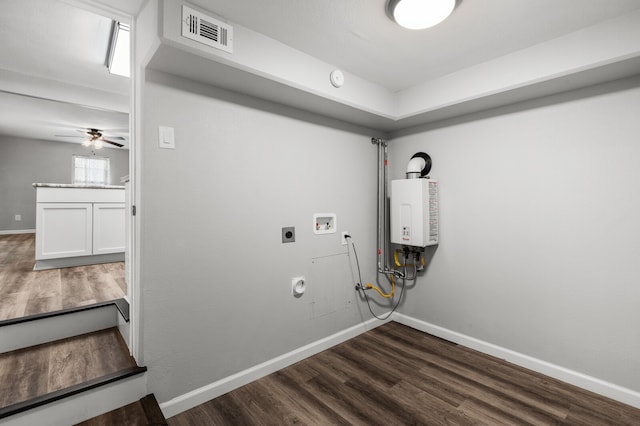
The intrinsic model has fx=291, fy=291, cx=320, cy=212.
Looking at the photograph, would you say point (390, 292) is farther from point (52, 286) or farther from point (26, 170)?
point (26, 170)

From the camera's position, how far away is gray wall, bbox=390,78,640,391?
192cm

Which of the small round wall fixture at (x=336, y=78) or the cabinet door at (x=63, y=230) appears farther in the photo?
the cabinet door at (x=63, y=230)

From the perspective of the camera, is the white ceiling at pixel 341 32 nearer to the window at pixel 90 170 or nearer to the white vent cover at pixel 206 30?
the white vent cover at pixel 206 30

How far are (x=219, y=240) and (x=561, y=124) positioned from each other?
262 cm

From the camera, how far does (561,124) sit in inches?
84.5

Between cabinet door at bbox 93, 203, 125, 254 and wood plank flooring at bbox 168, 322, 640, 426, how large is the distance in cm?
317

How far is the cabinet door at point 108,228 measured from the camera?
397cm

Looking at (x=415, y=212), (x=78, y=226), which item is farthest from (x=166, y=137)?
(x=78, y=226)

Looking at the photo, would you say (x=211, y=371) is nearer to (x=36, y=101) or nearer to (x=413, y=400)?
(x=413, y=400)

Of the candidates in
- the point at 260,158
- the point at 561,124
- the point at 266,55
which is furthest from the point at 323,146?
the point at 561,124

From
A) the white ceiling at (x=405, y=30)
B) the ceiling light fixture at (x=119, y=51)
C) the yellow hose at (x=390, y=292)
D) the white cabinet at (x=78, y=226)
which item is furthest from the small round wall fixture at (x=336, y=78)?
the white cabinet at (x=78, y=226)

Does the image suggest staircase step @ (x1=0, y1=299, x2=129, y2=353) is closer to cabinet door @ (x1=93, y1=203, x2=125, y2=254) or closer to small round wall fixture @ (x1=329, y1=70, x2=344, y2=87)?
cabinet door @ (x1=93, y1=203, x2=125, y2=254)

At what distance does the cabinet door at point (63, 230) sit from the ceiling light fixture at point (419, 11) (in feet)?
14.3

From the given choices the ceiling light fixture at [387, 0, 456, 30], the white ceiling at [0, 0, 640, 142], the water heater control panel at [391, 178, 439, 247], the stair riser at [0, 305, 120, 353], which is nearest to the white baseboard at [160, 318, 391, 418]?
the stair riser at [0, 305, 120, 353]
